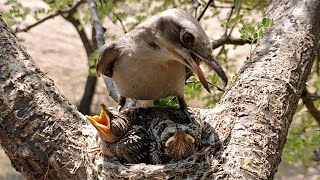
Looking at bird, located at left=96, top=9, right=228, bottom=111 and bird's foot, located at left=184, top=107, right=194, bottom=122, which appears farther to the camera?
bird's foot, located at left=184, top=107, right=194, bottom=122

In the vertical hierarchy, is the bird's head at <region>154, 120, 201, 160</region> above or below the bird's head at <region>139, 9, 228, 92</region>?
below

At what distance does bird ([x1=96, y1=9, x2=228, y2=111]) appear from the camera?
1757mm

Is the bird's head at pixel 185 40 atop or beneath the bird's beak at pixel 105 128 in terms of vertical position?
atop

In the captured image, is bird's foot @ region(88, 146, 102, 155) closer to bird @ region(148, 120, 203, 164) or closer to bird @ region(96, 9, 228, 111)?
bird @ region(148, 120, 203, 164)

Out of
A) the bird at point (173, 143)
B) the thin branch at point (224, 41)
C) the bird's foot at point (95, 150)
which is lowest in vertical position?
the thin branch at point (224, 41)

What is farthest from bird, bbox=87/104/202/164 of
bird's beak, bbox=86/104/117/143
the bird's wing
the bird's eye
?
the bird's wing

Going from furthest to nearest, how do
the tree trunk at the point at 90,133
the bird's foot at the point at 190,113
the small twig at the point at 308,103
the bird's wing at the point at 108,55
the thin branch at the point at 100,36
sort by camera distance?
the small twig at the point at 308,103, the thin branch at the point at 100,36, the bird's wing at the point at 108,55, the bird's foot at the point at 190,113, the tree trunk at the point at 90,133

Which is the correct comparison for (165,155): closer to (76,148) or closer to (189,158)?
(189,158)

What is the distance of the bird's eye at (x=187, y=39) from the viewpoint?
5.72 feet

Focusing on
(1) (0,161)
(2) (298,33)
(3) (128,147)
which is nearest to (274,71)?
(2) (298,33)

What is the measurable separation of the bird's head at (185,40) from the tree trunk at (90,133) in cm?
20

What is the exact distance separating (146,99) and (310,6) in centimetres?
86

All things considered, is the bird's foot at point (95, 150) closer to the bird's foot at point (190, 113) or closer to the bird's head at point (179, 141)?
the bird's head at point (179, 141)

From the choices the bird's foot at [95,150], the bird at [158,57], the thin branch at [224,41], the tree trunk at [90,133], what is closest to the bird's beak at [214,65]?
the bird at [158,57]
